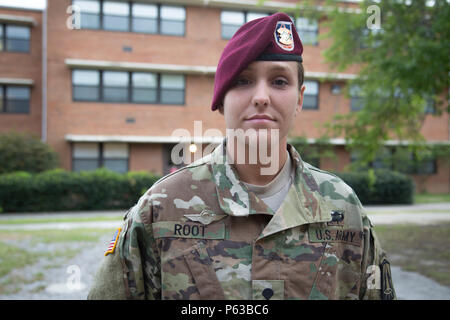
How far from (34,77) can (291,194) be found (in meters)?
19.9

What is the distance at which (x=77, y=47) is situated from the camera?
1622 cm

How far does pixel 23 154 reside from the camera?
Answer: 14.1m

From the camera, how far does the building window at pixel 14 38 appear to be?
1811 cm

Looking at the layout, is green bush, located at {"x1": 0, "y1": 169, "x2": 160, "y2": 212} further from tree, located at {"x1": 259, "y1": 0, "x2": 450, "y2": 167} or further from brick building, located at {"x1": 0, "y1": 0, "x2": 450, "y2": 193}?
tree, located at {"x1": 259, "y1": 0, "x2": 450, "y2": 167}

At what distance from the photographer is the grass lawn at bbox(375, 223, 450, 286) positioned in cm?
595

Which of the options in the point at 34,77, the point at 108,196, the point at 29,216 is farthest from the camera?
the point at 34,77

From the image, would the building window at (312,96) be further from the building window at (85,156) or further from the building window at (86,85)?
the building window at (85,156)

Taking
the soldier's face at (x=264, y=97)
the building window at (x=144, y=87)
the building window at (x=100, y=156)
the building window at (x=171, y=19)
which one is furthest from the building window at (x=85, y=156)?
the soldier's face at (x=264, y=97)

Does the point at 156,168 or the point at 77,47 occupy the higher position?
the point at 77,47

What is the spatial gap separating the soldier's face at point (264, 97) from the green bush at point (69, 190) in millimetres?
12608

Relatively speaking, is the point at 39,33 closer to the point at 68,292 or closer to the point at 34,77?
the point at 34,77

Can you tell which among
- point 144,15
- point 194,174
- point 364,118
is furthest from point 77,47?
point 194,174

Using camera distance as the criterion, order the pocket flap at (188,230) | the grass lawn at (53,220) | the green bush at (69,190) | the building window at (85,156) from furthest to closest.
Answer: the building window at (85,156) < the green bush at (69,190) < the grass lawn at (53,220) < the pocket flap at (188,230)

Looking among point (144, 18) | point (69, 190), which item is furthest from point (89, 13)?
point (69, 190)
